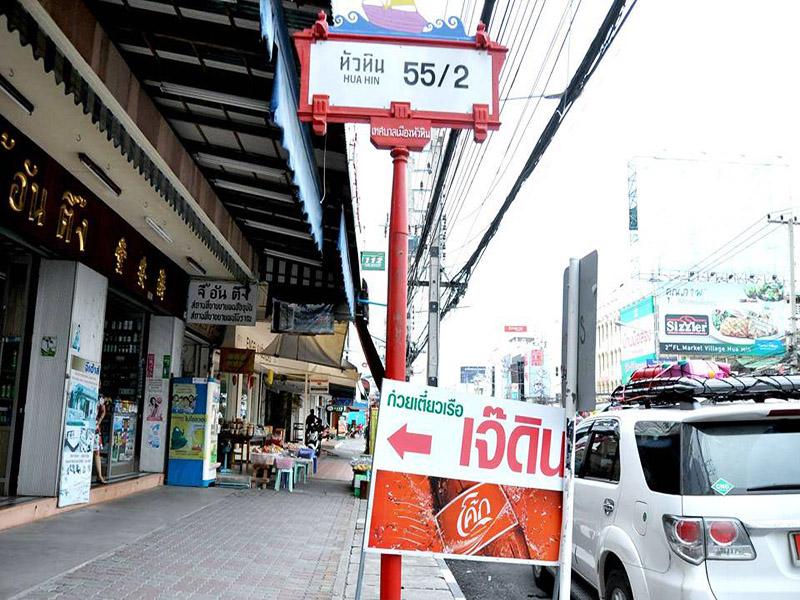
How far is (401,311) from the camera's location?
396 centimetres

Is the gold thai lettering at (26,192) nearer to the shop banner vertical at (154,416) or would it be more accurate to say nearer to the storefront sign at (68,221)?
the storefront sign at (68,221)

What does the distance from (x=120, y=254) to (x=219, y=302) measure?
3.15m

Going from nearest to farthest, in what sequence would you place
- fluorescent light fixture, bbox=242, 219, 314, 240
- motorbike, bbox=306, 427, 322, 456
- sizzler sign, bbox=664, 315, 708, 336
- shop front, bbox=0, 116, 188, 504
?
shop front, bbox=0, 116, 188, 504, fluorescent light fixture, bbox=242, 219, 314, 240, motorbike, bbox=306, 427, 322, 456, sizzler sign, bbox=664, 315, 708, 336

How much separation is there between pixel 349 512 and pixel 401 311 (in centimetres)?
750

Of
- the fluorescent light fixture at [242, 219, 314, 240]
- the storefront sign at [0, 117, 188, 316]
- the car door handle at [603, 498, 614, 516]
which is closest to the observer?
the car door handle at [603, 498, 614, 516]

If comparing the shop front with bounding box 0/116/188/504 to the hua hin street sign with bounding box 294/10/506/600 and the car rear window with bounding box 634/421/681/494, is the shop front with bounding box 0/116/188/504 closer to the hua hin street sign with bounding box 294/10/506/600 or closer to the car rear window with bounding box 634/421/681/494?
the hua hin street sign with bounding box 294/10/506/600

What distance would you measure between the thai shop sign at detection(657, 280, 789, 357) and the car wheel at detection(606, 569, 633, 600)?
46345 millimetres

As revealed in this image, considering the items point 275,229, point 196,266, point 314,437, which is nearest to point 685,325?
point 314,437

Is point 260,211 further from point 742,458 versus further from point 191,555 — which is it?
point 742,458

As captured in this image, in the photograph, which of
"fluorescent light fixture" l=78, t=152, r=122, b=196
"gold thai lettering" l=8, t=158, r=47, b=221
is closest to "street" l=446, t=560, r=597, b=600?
"gold thai lettering" l=8, t=158, r=47, b=221

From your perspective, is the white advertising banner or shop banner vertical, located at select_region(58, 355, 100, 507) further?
shop banner vertical, located at select_region(58, 355, 100, 507)

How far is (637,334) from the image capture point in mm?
52500

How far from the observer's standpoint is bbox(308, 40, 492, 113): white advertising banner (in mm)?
4184

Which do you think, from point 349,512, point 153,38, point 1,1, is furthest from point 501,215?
point 1,1
